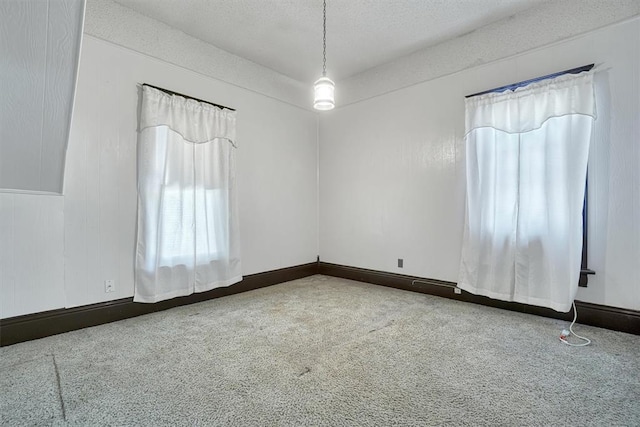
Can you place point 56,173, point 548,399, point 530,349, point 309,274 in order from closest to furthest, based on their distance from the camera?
point 56,173 → point 548,399 → point 530,349 → point 309,274

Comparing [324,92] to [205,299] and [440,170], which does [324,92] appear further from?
[205,299]

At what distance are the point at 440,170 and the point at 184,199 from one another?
2.87m

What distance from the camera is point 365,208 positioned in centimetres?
442

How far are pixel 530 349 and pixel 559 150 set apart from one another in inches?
67.6

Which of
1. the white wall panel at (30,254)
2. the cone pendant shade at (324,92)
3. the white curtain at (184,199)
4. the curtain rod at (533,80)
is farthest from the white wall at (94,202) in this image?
the curtain rod at (533,80)

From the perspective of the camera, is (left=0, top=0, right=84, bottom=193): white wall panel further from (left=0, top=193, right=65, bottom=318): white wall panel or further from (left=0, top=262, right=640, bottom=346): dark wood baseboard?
(left=0, top=262, right=640, bottom=346): dark wood baseboard

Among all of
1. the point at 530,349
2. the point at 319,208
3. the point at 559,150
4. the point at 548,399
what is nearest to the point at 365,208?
the point at 319,208

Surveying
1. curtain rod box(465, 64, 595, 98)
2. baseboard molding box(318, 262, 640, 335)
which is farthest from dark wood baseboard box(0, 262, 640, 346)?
curtain rod box(465, 64, 595, 98)

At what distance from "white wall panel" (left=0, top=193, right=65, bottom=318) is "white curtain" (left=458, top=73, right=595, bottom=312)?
12.4 feet

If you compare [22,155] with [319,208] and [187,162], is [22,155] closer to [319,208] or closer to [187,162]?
[187,162]

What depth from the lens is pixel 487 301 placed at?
10.8ft

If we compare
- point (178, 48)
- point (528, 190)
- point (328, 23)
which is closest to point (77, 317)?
point (178, 48)

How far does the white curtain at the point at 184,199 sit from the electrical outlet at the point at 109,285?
184mm

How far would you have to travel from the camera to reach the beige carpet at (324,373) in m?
1.58
